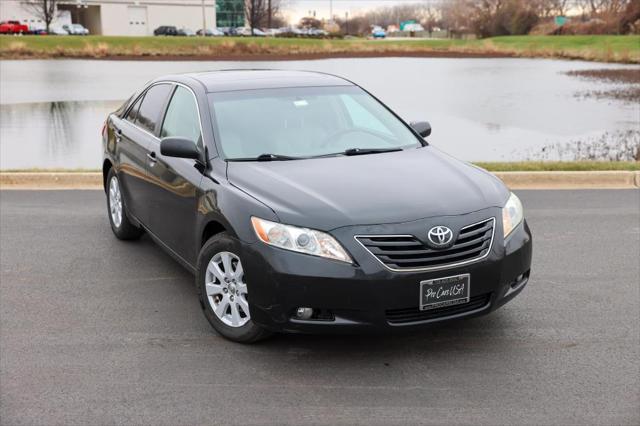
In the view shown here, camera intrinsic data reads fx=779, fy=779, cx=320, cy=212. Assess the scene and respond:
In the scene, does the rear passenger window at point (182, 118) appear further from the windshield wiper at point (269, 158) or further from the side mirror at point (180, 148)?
the windshield wiper at point (269, 158)

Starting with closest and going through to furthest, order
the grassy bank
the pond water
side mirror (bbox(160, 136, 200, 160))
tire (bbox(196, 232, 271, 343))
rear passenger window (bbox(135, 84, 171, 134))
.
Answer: tire (bbox(196, 232, 271, 343)) → side mirror (bbox(160, 136, 200, 160)) → rear passenger window (bbox(135, 84, 171, 134)) → the pond water → the grassy bank

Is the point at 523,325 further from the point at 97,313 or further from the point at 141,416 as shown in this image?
the point at 97,313

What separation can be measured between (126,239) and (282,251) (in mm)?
3436

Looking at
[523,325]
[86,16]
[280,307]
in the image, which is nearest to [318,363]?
[280,307]

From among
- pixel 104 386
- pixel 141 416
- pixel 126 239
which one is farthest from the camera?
pixel 126 239

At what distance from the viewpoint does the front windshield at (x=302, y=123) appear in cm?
539

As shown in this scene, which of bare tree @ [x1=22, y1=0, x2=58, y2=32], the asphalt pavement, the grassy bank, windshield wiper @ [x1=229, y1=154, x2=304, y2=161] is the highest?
bare tree @ [x1=22, y1=0, x2=58, y2=32]

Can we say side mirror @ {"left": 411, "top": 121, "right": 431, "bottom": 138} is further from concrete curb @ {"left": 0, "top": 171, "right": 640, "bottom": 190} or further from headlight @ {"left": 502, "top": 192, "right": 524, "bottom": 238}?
Answer: concrete curb @ {"left": 0, "top": 171, "right": 640, "bottom": 190}

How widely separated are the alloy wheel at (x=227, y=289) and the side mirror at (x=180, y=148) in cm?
81

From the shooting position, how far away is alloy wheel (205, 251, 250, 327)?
462 centimetres

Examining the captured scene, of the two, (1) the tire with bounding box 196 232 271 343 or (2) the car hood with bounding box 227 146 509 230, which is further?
(1) the tire with bounding box 196 232 271 343

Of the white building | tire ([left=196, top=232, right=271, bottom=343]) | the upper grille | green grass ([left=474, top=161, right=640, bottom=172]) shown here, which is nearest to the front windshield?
tire ([left=196, top=232, right=271, bottom=343])

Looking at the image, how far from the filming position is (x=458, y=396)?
405 centimetres

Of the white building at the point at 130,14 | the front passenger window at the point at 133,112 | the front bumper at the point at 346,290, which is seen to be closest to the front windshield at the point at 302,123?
the front bumper at the point at 346,290
